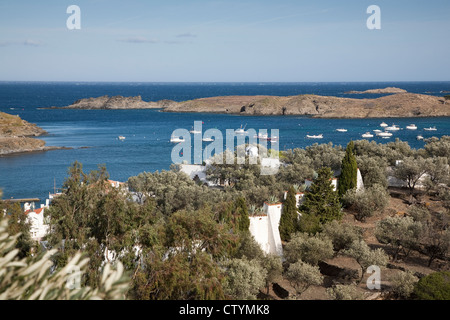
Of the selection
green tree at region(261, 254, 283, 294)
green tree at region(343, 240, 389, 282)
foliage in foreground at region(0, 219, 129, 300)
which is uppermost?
foliage in foreground at region(0, 219, 129, 300)

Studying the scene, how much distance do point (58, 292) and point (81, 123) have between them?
94507 millimetres

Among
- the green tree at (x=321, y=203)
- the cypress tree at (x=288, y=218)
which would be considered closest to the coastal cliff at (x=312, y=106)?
the green tree at (x=321, y=203)

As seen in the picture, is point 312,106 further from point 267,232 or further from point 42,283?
point 42,283

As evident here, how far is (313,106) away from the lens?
366ft

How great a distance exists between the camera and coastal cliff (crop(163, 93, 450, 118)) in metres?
100

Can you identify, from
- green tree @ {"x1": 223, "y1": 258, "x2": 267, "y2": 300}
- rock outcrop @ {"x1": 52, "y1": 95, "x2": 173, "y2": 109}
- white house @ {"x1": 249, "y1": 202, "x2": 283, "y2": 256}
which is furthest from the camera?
rock outcrop @ {"x1": 52, "y1": 95, "x2": 173, "y2": 109}

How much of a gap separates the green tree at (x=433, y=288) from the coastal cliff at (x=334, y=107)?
9134cm

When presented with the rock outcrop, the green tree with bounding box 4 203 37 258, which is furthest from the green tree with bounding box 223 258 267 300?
the rock outcrop

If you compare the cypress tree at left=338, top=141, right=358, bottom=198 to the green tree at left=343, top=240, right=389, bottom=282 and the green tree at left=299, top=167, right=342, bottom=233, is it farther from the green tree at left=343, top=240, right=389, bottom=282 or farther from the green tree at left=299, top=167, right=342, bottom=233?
the green tree at left=343, top=240, right=389, bottom=282

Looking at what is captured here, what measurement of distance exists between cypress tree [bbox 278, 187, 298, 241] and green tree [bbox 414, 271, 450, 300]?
6.05 metres
